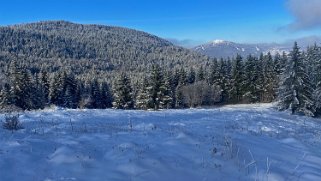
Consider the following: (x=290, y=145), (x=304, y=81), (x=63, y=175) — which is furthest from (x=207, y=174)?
(x=304, y=81)

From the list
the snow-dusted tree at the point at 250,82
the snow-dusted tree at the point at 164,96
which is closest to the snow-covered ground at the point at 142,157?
the snow-dusted tree at the point at 164,96

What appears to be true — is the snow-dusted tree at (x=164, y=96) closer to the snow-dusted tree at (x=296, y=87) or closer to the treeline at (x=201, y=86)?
the treeline at (x=201, y=86)

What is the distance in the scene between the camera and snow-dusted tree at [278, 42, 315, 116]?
1838 inches

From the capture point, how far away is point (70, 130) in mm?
12383

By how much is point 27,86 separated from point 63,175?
5826cm

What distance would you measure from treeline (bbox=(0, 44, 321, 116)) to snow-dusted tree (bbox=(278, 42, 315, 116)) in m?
6.45

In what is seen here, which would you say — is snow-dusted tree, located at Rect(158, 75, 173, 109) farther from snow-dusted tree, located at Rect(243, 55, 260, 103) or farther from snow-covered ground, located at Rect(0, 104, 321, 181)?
snow-covered ground, located at Rect(0, 104, 321, 181)

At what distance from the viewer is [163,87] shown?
218ft

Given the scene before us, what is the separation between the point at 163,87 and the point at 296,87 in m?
25.4

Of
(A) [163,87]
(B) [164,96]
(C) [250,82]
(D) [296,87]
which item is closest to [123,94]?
(A) [163,87]

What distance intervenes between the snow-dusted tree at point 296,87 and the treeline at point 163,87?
6.45 meters

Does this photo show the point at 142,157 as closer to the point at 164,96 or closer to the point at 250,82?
the point at 164,96

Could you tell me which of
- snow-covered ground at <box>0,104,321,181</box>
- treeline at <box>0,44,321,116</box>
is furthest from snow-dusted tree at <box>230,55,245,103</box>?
snow-covered ground at <box>0,104,321,181</box>

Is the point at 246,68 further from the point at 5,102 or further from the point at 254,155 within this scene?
the point at 254,155
